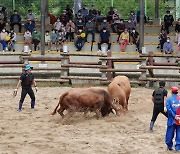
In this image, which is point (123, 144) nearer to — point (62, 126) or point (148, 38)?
point (62, 126)

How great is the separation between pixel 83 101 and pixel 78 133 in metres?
1.15

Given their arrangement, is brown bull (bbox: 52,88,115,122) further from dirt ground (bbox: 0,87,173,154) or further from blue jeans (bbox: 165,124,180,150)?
blue jeans (bbox: 165,124,180,150)

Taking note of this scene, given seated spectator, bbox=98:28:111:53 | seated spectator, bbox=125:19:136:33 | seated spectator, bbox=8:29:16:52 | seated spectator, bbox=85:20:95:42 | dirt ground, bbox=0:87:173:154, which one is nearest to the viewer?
dirt ground, bbox=0:87:173:154

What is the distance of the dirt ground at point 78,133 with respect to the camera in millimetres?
12055

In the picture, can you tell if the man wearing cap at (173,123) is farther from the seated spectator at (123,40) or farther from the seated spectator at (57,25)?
the seated spectator at (57,25)

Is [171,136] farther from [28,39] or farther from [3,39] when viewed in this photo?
[28,39]

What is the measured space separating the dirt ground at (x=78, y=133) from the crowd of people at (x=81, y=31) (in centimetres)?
992

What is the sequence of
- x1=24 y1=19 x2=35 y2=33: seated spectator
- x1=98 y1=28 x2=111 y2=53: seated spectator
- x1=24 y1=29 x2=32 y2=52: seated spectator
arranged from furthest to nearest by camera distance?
x1=24 y1=19 x2=35 y2=33: seated spectator < x1=24 y1=29 x2=32 y2=52: seated spectator < x1=98 y1=28 x2=111 y2=53: seated spectator

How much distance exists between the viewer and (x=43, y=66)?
74.1ft

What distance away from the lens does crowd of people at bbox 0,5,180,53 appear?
27.2 m

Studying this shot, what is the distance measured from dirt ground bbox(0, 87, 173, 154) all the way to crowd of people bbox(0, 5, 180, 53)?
9.92 metres

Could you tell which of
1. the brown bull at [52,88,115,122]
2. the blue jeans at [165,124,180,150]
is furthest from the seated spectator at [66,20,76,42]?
the blue jeans at [165,124,180,150]

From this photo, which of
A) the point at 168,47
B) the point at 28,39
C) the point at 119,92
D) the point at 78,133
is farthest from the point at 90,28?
the point at 78,133

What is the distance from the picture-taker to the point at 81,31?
27641mm
